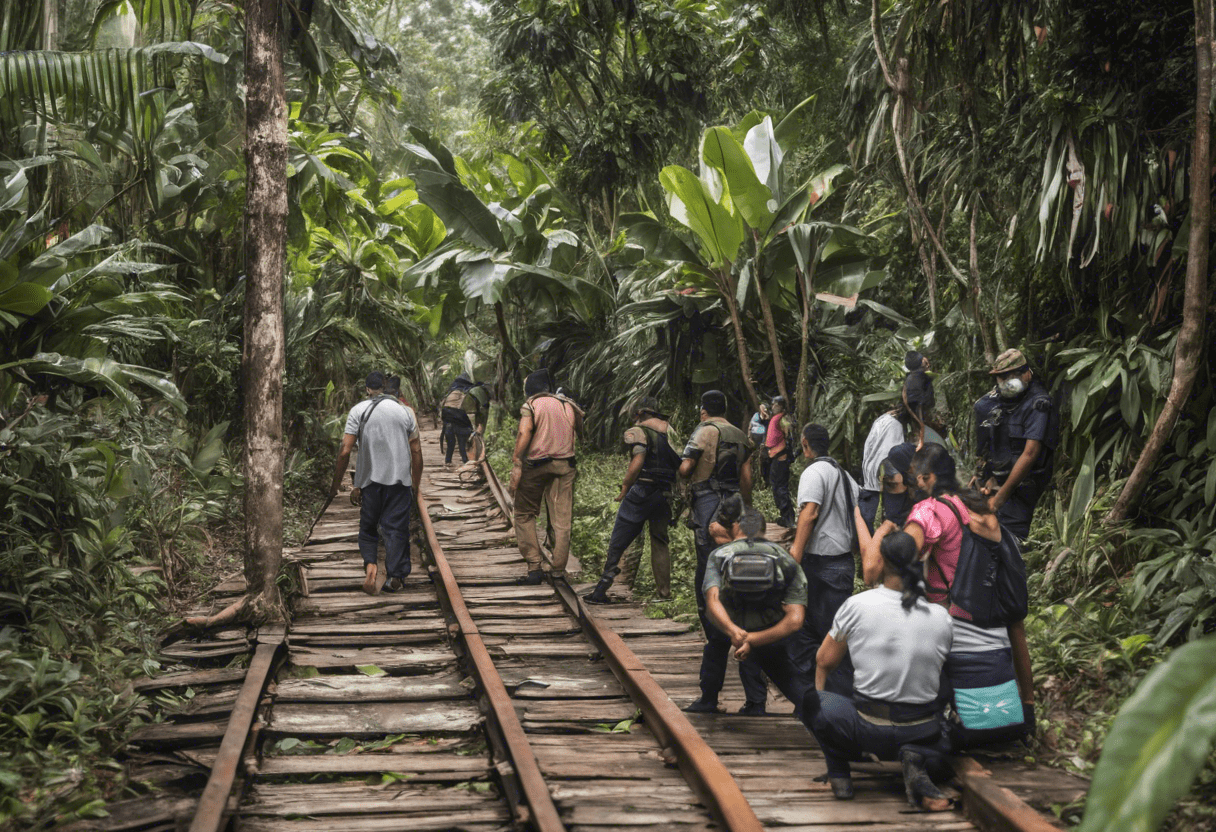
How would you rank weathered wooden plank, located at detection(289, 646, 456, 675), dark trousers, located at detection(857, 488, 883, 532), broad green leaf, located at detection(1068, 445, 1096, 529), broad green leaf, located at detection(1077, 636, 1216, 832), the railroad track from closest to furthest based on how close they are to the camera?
broad green leaf, located at detection(1077, 636, 1216, 832), the railroad track, weathered wooden plank, located at detection(289, 646, 456, 675), broad green leaf, located at detection(1068, 445, 1096, 529), dark trousers, located at detection(857, 488, 883, 532)

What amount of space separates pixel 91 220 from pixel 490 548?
5260 millimetres

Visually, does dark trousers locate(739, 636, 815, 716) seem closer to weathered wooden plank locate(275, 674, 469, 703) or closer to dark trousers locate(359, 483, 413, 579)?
weathered wooden plank locate(275, 674, 469, 703)

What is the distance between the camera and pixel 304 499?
1462cm

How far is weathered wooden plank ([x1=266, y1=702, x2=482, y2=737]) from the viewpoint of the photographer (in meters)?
5.83

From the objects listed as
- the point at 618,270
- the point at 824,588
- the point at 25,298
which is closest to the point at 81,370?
the point at 25,298

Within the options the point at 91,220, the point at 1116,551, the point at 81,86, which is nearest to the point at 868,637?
the point at 1116,551

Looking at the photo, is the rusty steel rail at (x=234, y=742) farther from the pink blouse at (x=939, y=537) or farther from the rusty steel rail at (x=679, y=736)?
the pink blouse at (x=939, y=537)

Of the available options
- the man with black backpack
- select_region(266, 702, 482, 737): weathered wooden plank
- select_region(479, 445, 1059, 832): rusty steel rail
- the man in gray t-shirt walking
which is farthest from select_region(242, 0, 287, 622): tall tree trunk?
the man with black backpack

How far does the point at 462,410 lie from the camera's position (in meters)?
18.5

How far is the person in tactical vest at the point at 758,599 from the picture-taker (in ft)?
18.2

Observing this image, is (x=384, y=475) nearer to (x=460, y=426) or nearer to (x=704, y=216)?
(x=704, y=216)

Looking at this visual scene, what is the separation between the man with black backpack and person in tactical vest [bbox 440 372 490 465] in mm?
11806

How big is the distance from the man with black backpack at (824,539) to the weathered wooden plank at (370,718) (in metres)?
2.11

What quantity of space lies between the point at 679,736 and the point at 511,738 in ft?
2.74
